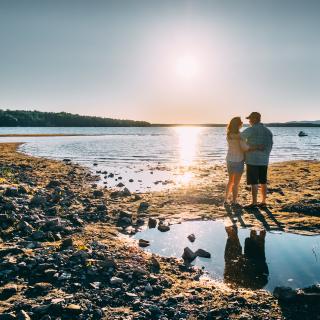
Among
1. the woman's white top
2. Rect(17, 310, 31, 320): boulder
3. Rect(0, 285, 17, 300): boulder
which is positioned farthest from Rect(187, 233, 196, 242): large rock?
Rect(17, 310, 31, 320): boulder

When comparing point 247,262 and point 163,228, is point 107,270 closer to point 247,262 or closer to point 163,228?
point 247,262

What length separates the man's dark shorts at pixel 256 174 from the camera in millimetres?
12523

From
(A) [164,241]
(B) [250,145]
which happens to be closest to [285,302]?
(A) [164,241]

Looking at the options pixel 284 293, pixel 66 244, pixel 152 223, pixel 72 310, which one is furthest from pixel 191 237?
pixel 72 310

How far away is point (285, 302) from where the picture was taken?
6066 mm

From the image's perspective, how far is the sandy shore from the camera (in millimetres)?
5770

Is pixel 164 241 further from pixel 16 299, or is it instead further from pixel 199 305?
pixel 16 299

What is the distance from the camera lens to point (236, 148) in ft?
41.8

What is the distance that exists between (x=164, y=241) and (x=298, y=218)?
16.0 ft

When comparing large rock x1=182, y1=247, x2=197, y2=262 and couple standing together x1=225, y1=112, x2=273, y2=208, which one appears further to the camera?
couple standing together x1=225, y1=112, x2=273, y2=208

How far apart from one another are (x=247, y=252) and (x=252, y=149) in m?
4.89

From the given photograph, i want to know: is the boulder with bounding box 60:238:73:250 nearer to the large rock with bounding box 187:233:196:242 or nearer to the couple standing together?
the large rock with bounding box 187:233:196:242

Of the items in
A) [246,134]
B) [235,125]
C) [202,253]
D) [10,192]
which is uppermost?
[235,125]

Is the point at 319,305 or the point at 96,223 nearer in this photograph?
the point at 319,305
